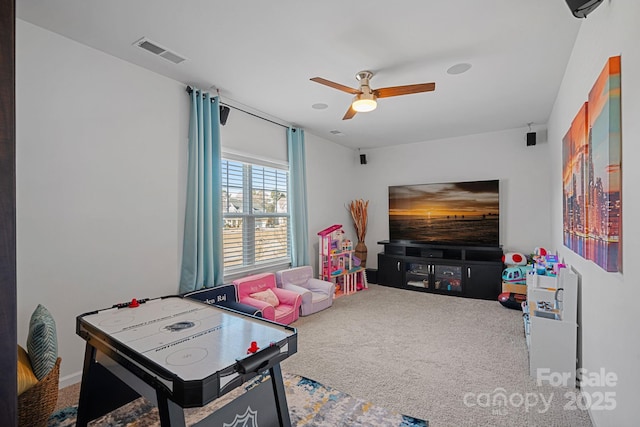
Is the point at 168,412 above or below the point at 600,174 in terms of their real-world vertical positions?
below

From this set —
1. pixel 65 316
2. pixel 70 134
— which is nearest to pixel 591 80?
pixel 70 134

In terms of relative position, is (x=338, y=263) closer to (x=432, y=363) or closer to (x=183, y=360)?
(x=432, y=363)

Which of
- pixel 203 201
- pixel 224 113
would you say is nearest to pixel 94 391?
pixel 203 201

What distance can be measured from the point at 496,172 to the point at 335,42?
3.90m

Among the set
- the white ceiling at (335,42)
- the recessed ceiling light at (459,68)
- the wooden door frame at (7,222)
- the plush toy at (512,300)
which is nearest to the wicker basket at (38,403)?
the wooden door frame at (7,222)

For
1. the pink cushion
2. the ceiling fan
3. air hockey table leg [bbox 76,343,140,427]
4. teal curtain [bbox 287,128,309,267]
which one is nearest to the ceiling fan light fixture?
the ceiling fan

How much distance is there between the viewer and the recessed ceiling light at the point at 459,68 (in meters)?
2.84

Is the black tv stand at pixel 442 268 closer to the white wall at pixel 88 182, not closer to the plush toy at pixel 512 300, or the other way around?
the plush toy at pixel 512 300

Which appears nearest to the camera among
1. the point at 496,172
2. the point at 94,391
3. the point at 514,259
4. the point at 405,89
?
the point at 94,391

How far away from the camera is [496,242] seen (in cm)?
501

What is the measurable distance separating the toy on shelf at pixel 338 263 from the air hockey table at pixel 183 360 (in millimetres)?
2910

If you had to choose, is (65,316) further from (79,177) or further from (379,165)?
(379,165)

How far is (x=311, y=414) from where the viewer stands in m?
2.11

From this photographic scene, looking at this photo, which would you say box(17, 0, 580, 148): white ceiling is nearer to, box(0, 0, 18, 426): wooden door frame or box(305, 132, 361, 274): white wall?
box(0, 0, 18, 426): wooden door frame
